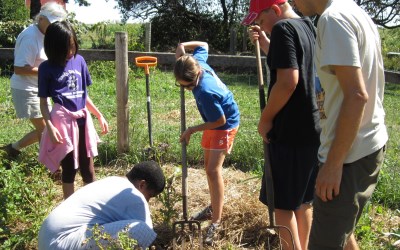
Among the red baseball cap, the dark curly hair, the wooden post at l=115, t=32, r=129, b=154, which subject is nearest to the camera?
the red baseball cap

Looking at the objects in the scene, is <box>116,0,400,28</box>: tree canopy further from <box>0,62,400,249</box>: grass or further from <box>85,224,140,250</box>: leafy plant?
<box>85,224,140,250</box>: leafy plant

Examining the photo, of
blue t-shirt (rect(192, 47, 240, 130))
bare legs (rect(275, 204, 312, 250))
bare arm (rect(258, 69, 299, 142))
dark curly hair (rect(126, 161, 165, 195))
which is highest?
bare arm (rect(258, 69, 299, 142))

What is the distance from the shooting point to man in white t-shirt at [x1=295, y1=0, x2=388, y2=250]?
2.04 meters

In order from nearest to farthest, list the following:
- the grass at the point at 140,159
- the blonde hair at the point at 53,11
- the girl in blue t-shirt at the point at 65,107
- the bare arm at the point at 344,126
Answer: the bare arm at the point at 344,126, the girl in blue t-shirt at the point at 65,107, the grass at the point at 140,159, the blonde hair at the point at 53,11

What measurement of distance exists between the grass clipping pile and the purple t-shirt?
3.42 ft

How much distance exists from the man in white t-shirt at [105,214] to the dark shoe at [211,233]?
73 centimetres

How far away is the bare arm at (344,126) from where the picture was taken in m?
2.03

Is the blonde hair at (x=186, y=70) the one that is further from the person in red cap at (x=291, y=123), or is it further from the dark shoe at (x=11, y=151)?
the dark shoe at (x=11, y=151)

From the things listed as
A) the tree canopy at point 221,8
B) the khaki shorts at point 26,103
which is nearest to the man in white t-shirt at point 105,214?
the khaki shorts at point 26,103

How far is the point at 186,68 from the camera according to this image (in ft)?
11.1

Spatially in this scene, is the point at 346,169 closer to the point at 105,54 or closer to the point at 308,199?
the point at 308,199

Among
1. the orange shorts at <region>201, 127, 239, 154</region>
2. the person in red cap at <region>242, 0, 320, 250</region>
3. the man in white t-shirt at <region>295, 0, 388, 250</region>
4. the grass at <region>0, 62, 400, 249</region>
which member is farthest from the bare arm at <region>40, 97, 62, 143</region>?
the man in white t-shirt at <region>295, 0, 388, 250</region>

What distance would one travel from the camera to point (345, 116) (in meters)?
2.06

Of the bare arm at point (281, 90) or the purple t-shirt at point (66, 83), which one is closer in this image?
the bare arm at point (281, 90)
